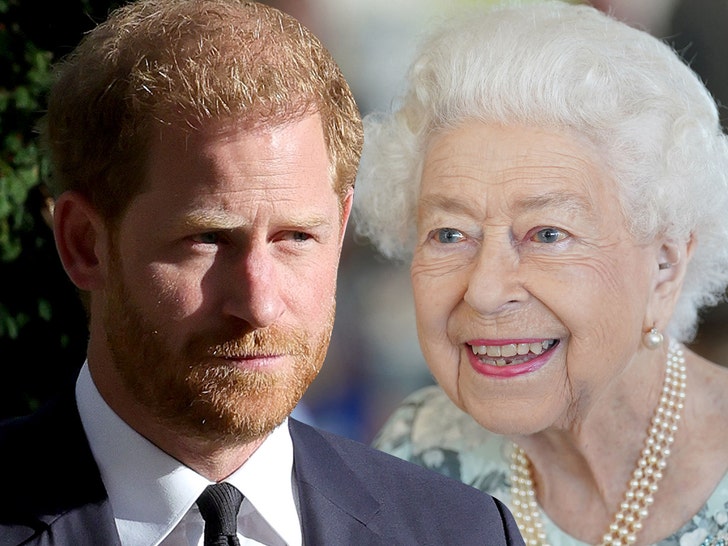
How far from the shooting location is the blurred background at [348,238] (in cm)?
294

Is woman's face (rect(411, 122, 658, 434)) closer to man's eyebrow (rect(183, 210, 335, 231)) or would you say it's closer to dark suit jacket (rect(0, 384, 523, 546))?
dark suit jacket (rect(0, 384, 523, 546))

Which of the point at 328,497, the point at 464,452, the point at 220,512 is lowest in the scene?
the point at 464,452

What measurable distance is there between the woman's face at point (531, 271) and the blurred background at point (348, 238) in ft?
1.19

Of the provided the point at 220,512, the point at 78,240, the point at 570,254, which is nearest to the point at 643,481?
the point at 570,254

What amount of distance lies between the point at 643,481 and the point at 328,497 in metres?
0.92

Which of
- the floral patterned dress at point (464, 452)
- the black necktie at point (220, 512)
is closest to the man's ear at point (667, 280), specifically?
the floral patterned dress at point (464, 452)

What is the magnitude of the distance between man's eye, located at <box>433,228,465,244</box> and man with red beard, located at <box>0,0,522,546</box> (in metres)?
0.59

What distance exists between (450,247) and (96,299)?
0.91 m

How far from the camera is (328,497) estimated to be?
2.19m

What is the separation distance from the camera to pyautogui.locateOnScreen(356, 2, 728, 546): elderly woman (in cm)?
254

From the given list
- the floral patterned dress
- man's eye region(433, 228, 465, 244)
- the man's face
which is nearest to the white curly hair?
man's eye region(433, 228, 465, 244)

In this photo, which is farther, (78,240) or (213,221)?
(78,240)

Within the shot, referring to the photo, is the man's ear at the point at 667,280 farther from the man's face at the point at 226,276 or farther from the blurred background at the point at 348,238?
the man's face at the point at 226,276

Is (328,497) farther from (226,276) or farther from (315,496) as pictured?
(226,276)
